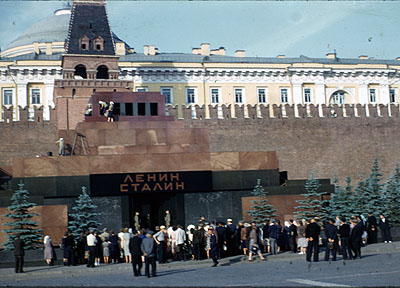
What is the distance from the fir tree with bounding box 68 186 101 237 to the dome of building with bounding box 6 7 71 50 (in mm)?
43449

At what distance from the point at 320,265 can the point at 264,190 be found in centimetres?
602

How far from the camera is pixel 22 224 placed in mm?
18062

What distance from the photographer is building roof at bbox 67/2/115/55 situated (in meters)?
37.8

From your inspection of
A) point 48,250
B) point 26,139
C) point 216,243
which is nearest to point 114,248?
point 48,250

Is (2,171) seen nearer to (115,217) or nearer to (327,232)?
(115,217)

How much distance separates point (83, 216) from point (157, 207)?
2900 mm

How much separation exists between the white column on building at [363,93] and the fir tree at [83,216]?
3382 centimetres

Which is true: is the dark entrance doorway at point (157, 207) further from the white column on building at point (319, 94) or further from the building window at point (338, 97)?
the building window at point (338, 97)

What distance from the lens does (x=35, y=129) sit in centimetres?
3588

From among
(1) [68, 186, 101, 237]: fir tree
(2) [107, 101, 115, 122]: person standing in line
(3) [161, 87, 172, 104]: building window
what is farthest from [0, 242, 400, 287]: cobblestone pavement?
(3) [161, 87, 172, 104]: building window

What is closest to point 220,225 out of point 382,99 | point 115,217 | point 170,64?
point 115,217

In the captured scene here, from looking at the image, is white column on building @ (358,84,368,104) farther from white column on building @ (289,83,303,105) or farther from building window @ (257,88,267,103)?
building window @ (257,88,267,103)

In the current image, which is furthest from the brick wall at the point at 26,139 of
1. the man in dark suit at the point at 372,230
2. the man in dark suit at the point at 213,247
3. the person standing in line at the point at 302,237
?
the man in dark suit at the point at 213,247

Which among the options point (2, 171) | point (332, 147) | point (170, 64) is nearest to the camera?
point (2, 171)
